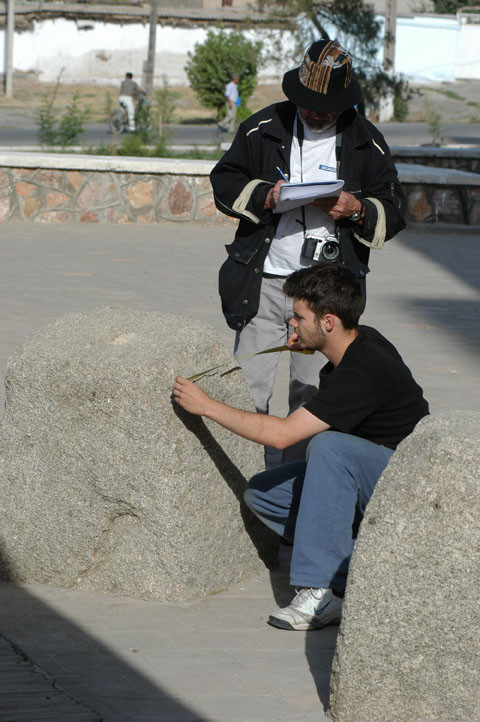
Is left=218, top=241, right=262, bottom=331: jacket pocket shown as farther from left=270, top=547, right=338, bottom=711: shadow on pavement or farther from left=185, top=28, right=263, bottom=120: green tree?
left=185, top=28, right=263, bottom=120: green tree

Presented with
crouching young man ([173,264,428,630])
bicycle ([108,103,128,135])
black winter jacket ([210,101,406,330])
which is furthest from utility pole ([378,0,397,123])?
crouching young man ([173,264,428,630])

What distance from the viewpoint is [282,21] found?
88.9ft

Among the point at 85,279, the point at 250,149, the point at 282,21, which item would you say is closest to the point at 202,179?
the point at 85,279

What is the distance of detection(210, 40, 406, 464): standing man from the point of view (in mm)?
4465

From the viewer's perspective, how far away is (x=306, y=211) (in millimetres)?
4539

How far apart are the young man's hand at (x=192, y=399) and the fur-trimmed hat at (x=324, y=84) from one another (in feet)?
4.20

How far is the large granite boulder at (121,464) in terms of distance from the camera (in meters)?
3.85

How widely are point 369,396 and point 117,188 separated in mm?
9456

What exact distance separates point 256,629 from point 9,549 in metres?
0.98

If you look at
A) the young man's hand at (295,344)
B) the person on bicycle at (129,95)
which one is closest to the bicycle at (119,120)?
the person on bicycle at (129,95)

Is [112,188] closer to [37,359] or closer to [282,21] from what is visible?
[37,359]

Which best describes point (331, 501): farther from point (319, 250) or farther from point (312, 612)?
point (319, 250)

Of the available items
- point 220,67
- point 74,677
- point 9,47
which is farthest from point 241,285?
point 9,47

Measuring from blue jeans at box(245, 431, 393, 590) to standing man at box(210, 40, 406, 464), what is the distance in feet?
2.80
